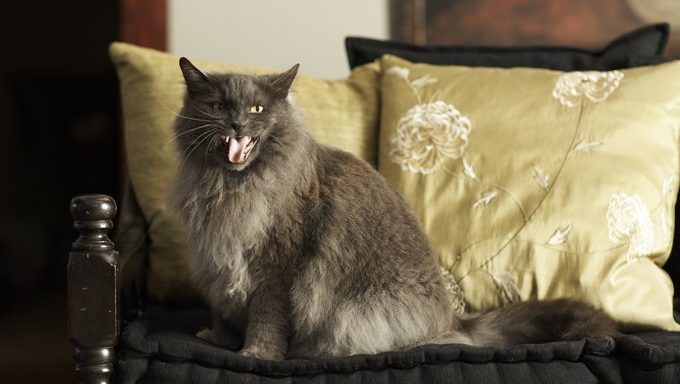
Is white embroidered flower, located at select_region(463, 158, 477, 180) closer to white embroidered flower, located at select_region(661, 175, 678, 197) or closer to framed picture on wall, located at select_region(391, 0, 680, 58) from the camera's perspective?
white embroidered flower, located at select_region(661, 175, 678, 197)

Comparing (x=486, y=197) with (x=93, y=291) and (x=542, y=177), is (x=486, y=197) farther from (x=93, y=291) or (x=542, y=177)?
(x=93, y=291)

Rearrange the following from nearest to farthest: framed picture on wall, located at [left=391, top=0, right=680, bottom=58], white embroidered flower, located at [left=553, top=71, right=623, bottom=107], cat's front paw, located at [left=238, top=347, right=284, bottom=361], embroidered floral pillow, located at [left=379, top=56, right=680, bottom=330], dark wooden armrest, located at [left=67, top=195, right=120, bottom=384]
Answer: dark wooden armrest, located at [left=67, top=195, right=120, bottom=384], cat's front paw, located at [left=238, top=347, right=284, bottom=361], embroidered floral pillow, located at [left=379, top=56, right=680, bottom=330], white embroidered flower, located at [left=553, top=71, right=623, bottom=107], framed picture on wall, located at [left=391, top=0, right=680, bottom=58]

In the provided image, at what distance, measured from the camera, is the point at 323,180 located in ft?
4.86

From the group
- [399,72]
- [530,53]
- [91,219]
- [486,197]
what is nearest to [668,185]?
[486,197]

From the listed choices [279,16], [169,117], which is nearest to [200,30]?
[279,16]

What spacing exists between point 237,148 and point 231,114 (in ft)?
0.20

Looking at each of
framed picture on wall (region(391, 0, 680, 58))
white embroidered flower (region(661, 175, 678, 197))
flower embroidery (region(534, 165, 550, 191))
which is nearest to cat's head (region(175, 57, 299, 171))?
flower embroidery (region(534, 165, 550, 191))

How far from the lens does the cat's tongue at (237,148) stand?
1377 mm

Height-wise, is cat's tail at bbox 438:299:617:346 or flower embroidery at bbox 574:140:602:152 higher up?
flower embroidery at bbox 574:140:602:152

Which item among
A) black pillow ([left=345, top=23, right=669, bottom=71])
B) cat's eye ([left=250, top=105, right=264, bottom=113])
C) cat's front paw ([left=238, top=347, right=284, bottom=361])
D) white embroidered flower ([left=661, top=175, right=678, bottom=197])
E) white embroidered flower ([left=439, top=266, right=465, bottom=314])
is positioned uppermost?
black pillow ([left=345, top=23, right=669, bottom=71])

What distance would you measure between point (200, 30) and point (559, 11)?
1099 millimetres

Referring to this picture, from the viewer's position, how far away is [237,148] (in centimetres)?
138

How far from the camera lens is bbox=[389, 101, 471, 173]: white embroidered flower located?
5.65 feet

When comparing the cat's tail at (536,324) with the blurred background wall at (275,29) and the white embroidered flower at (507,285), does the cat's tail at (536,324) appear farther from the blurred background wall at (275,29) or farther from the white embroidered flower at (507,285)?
the blurred background wall at (275,29)
